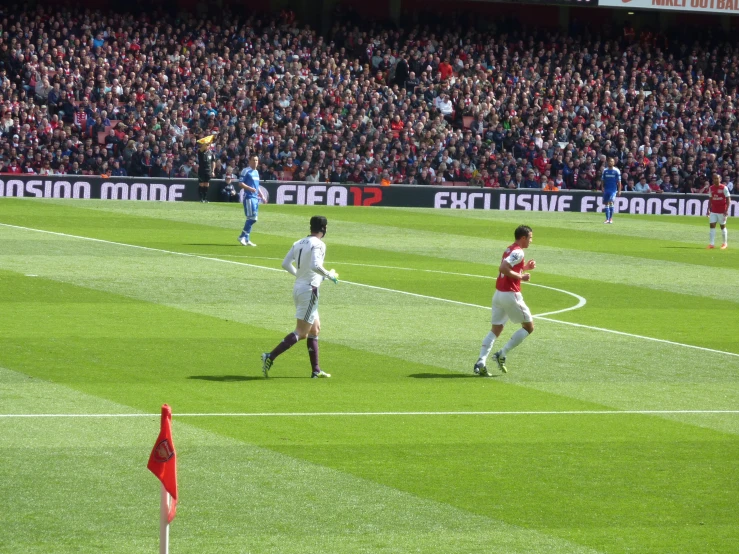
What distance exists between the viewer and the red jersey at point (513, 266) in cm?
1490

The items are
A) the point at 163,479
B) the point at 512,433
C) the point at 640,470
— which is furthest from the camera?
the point at 512,433

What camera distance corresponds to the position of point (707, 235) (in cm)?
3853

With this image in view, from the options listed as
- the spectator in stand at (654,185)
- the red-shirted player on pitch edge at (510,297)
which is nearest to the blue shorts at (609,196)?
the spectator in stand at (654,185)

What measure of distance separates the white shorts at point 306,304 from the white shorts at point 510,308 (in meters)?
2.22

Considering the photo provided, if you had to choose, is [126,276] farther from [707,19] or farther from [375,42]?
[707,19]

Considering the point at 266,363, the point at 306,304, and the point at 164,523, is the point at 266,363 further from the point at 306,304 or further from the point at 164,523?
the point at 164,523

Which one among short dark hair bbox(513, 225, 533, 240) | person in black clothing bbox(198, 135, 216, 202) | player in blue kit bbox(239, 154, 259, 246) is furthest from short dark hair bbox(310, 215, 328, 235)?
person in black clothing bbox(198, 135, 216, 202)

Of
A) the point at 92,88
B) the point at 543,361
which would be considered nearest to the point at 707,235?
the point at 92,88

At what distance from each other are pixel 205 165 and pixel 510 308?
26383mm

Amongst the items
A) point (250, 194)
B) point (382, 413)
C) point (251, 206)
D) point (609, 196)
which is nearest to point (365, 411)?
point (382, 413)

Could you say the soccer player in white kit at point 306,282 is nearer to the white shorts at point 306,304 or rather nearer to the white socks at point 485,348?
the white shorts at point 306,304

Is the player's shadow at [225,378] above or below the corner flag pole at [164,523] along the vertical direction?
below

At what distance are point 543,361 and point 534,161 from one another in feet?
105

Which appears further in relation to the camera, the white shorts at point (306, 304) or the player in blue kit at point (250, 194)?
the player in blue kit at point (250, 194)
